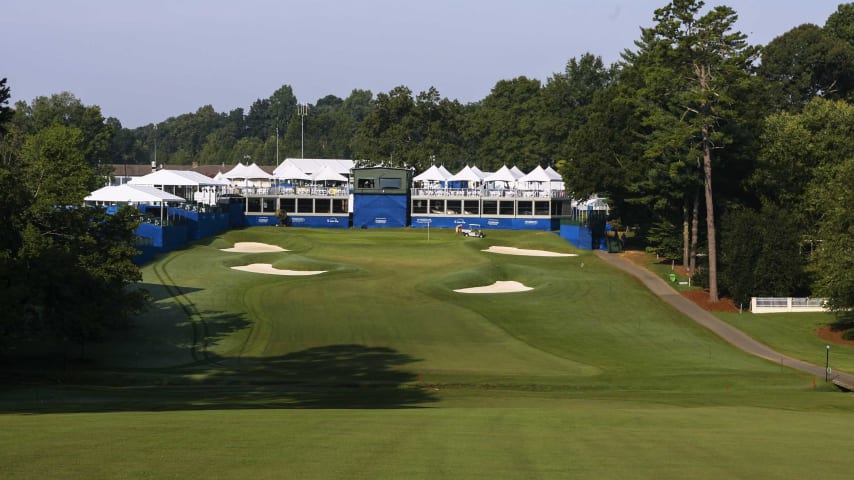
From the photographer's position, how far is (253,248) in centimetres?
8694

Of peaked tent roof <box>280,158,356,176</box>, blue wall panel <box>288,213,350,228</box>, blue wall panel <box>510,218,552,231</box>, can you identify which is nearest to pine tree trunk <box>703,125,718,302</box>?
blue wall panel <box>510,218,552,231</box>

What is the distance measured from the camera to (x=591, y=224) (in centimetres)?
9344

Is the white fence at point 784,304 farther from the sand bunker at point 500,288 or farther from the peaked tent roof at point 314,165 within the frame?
the peaked tent roof at point 314,165

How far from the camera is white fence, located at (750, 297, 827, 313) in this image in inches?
2398

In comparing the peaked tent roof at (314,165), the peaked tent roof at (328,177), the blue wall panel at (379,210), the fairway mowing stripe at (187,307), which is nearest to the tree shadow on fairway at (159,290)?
the fairway mowing stripe at (187,307)

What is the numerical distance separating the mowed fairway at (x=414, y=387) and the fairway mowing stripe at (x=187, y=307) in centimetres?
27

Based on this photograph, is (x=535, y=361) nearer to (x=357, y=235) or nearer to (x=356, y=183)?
(x=357, y=235)

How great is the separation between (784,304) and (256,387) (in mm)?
39590

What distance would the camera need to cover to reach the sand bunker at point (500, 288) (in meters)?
64.1

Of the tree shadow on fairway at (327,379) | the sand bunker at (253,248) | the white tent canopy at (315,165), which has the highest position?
the white tent canopy at (315,165)

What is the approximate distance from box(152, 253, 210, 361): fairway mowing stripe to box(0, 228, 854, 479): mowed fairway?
0.27m

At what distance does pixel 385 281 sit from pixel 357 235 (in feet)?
113

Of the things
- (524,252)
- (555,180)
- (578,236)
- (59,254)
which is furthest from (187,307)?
(555,180)

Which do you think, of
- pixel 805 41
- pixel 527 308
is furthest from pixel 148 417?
pixel 805 41
